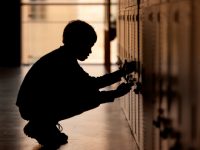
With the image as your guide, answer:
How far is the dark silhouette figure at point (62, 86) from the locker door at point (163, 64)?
86 cm

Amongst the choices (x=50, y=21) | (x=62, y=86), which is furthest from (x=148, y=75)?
(x=50, y=21)

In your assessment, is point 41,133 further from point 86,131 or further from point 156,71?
point 156,71

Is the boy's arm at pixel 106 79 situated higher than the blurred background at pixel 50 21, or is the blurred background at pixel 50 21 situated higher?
the blurred background at pixel 50 21

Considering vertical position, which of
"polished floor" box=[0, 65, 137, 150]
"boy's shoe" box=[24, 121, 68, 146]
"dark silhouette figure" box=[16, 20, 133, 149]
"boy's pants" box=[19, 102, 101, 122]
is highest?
"dark silhouette figure" box=[16, 20, 133, 149]

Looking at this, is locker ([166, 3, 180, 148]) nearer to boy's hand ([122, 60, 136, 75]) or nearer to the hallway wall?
boy's hand ([122, 60, 136, 75])

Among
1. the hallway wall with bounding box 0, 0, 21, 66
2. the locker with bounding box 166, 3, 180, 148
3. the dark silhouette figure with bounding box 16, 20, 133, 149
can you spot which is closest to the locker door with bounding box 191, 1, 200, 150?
the locker with bounding box 166, 3, 180, 148

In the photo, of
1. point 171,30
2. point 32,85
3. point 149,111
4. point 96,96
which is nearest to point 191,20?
point 171,30

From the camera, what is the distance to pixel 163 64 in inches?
65.6

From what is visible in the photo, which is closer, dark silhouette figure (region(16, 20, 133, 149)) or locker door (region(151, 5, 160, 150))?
locker door (region(151, 5, 160, 150))

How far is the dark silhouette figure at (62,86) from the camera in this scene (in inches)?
102

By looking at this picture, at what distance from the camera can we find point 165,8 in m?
1.59

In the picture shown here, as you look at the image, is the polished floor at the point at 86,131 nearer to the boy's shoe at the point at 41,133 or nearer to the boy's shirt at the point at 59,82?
the boy's shoe at the point at 41,133

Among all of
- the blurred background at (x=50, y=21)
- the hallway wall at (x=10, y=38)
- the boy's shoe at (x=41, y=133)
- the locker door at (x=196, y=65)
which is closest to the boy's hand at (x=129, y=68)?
the boy's shoe at (x=41, y=133)

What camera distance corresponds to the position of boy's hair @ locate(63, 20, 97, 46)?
258 centimetres
